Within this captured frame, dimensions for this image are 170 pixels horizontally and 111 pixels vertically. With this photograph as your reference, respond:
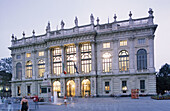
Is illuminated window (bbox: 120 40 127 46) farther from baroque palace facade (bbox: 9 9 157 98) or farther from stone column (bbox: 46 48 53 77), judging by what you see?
stone column (bbox: 46 48 53 77)

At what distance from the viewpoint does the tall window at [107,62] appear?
56.4 meters

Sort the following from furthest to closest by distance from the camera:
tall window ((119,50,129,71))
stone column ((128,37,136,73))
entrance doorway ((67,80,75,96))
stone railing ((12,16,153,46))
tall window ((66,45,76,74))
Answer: tall window ((66,45,76,74)) → entrance doorway ((67,80,75,96)) → tall window ((119,50,129,71)) → stone railing ((12,16,153,46)) → stone column ((128,37,136,73))

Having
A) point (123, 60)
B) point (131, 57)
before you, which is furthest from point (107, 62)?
point (131, 57)

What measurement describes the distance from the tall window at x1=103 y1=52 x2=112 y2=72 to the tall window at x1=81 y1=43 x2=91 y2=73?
4142mm

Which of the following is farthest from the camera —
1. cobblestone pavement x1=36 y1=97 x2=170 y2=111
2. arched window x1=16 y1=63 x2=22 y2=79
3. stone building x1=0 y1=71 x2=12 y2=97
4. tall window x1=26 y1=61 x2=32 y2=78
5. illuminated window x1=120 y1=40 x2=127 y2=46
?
stone building x1=0 y1=71 x2=12 y2=97

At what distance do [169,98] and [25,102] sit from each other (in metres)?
28.4

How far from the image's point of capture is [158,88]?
6888cm

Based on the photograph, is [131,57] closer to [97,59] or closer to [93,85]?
[97,59]

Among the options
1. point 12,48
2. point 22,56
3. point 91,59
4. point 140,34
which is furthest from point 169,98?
point 12,48

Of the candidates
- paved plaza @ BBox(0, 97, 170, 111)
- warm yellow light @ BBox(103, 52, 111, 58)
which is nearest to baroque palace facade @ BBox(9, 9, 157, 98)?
warm yellow light @ BBox(103, 52, 111, 58)

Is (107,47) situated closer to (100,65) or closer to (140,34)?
(100,65)

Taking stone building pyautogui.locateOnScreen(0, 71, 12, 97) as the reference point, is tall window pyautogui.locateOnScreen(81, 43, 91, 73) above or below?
above

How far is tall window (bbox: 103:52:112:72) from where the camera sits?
185 feet

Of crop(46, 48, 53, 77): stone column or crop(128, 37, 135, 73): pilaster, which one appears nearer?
crop(128, 37, 135, 73): pilaster
